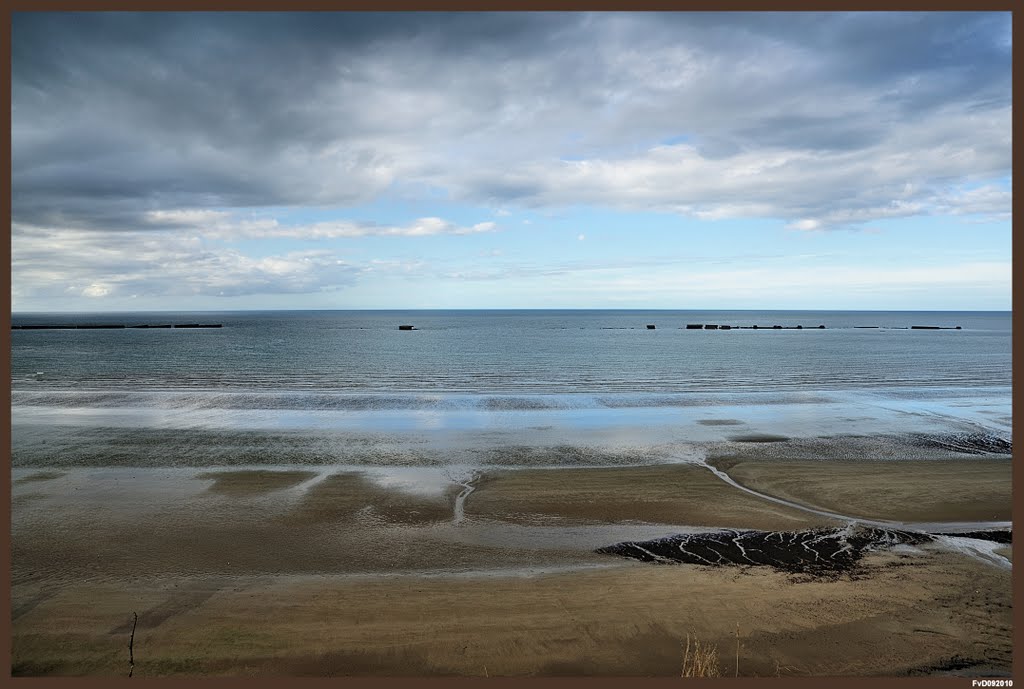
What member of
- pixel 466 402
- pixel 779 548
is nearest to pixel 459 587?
Answer: pixel 779 548

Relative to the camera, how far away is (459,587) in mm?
11766

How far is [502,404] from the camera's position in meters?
35.6

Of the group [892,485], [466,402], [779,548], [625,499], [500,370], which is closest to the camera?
[779,548]

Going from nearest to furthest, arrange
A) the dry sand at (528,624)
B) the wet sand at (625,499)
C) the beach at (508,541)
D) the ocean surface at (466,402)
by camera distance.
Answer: the dry sand at (528,624) → the beach at (508,541) → the wet sand at (625,499) → the ocean surface at (466,402)

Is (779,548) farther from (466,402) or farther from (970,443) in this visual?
(466,402)

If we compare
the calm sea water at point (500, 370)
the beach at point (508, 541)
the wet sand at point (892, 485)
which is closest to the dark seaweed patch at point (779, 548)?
the beach at point (508, 541)

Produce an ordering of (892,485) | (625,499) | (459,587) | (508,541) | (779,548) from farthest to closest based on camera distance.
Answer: (892,485) < (625,499) < (508,541) < (779,548) < (459,587)

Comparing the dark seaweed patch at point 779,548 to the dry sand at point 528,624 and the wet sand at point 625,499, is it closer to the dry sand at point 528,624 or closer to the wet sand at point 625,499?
the dry sand at point 528,624

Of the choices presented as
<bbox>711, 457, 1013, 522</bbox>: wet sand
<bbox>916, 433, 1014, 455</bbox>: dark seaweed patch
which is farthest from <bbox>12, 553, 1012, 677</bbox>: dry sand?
<bbox>916, 433, 1014, 455</bbox>: dark seaweed patch

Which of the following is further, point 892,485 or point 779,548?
point 892,485

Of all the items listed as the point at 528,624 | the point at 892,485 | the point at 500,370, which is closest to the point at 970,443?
the point at 892,485

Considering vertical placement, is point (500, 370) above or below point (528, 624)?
above

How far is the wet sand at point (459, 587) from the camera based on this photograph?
9.59 m

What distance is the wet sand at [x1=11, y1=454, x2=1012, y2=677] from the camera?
9586mm
